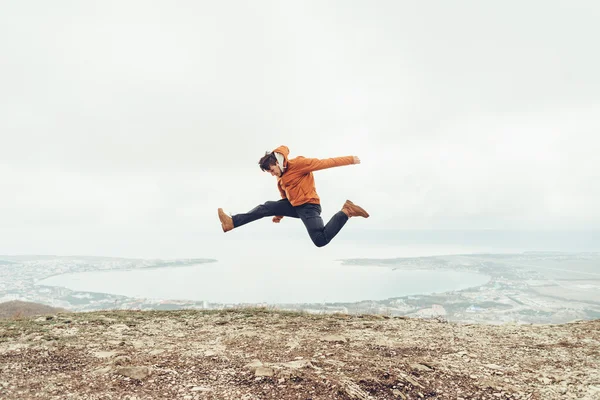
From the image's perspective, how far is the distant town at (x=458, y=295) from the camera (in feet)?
76.4

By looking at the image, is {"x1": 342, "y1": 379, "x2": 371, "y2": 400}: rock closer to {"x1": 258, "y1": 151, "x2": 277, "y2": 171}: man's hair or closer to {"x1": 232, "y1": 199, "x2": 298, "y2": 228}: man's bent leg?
{"x1": 232, "y1": 199, "x2": 298, "y2": 228}: man's bent leg

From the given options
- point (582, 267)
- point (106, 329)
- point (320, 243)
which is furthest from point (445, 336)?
point (582, 267)

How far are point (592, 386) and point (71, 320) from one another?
34.4ft

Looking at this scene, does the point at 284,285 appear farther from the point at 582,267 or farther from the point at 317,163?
the point at 582,267

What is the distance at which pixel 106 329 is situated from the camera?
7.78m

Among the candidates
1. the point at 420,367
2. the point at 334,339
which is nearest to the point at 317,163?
the point at 334,339

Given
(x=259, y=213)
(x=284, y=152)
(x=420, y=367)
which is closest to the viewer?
(x=420, y=367)

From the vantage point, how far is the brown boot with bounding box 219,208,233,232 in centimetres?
745

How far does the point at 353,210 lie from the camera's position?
7559mm

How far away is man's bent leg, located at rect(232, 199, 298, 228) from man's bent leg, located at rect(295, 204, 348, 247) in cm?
25

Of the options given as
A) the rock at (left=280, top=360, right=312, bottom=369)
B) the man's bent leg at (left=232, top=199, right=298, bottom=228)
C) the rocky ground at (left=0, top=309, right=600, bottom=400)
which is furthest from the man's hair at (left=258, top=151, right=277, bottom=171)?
the rock at (left=280, top=360, right=312, bottom=369)

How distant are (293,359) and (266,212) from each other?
3.15m

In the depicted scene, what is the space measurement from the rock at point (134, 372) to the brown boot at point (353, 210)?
15.5 ft

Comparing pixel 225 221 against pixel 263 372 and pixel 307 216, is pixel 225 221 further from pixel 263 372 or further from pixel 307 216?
pixel 263 372
